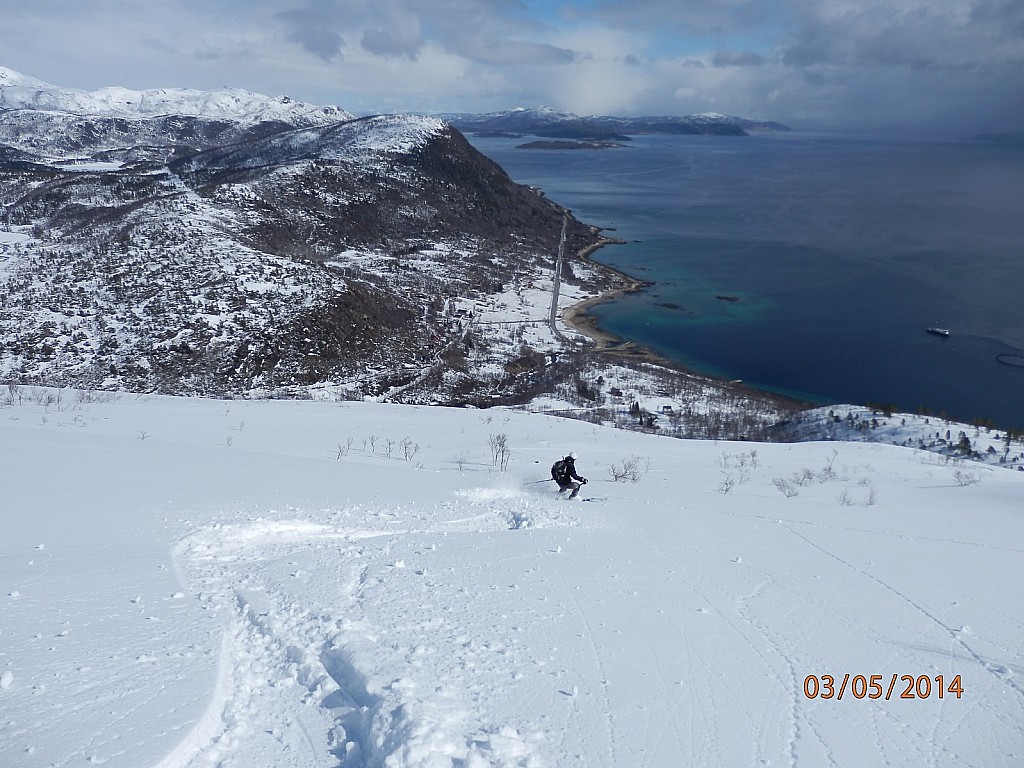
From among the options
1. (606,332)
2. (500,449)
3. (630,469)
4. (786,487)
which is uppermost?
(606,332)

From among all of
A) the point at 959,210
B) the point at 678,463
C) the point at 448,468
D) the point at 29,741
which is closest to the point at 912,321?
the point at 678,463

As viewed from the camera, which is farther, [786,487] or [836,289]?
[836,289]

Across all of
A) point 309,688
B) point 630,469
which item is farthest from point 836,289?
point 309,688

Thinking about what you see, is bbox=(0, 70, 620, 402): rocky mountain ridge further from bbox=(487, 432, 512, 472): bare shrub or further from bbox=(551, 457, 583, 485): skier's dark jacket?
bbox=(551, 457, 583, 485): skier's dark jacket

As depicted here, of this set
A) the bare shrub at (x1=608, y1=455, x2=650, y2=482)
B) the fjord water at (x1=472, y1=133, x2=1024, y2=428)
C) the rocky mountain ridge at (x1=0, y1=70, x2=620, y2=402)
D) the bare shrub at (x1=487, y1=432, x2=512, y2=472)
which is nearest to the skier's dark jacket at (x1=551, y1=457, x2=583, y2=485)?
the bare shrub at (x1=487, y1=432, x2=512, y2=472)

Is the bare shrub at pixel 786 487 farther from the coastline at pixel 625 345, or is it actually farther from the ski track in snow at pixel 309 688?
the coastline at pixel 625 345

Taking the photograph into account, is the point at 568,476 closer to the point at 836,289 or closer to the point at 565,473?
the point at 565,473

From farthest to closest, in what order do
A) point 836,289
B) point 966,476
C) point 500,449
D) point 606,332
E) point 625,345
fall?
point 836,289 → point 606,332 → point 625,345 → point 500,449 → point 966,476

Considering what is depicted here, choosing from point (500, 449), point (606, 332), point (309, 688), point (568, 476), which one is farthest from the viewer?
point (606, 332)
